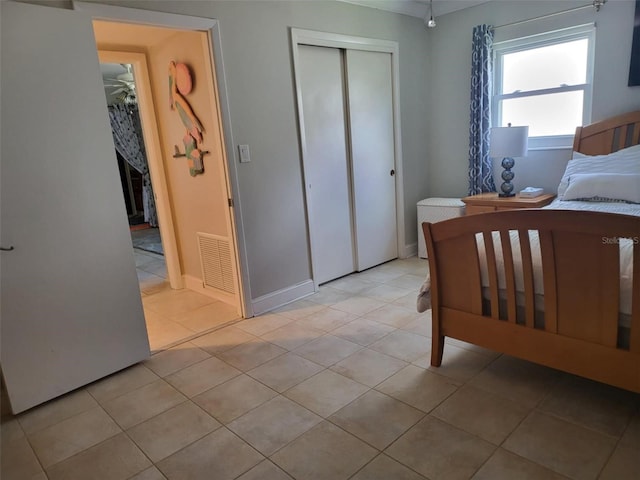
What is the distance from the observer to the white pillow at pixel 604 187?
2.84 metres

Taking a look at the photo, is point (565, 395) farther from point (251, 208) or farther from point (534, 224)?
point (251, 208)

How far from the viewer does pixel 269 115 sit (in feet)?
10.3

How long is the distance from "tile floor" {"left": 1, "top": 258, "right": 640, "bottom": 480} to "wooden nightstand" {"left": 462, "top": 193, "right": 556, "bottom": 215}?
158 cm

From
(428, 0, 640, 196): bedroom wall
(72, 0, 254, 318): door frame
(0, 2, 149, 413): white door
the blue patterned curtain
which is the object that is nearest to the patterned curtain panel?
(72, 0, 254, 318): door frame

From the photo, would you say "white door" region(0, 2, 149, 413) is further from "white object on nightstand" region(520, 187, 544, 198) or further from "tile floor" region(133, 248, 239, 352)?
"white object on nightstand" region(520, 187, 544, 198)

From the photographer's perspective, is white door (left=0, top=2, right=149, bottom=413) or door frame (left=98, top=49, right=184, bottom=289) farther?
door frame (left=98, top=49, right=184, bottom=289)

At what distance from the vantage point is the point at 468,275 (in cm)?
209

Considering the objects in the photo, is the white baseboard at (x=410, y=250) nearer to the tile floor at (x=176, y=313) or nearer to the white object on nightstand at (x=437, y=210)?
the white object on nightstand at (x=437, y=210)

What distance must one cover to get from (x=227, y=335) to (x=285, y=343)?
1.51 ft

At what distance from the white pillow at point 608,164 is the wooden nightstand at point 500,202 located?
22 centimetres

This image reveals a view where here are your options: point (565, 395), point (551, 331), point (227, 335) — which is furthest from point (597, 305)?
point (227, 335)

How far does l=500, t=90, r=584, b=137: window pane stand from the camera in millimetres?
3668

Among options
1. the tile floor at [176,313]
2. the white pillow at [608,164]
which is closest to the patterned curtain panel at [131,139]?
the tile floor at [176,313]

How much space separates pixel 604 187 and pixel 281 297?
8.12 ft
